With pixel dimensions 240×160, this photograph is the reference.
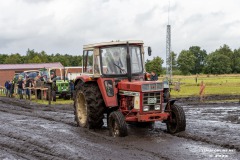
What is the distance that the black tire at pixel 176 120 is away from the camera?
11.9 metres

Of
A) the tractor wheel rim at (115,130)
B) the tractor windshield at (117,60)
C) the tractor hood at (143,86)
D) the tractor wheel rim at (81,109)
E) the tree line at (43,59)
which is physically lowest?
the tractor wheel rim at (115,130)

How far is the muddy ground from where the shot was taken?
361 inches

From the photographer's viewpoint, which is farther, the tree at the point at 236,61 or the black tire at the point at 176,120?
the tree at the point at 236,61

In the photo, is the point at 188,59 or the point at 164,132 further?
the point at 188,59

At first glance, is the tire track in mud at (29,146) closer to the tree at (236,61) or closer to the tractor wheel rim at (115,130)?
the tractor wheel rim at (115,130)

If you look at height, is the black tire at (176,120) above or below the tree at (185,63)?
below

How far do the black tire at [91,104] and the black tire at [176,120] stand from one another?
1921mm

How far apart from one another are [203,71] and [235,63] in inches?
484

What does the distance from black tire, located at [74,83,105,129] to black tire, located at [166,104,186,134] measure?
192 cm

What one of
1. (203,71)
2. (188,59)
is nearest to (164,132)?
(188,59)

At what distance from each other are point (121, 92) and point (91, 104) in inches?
37.7

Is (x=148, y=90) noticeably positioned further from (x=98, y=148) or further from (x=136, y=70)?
(x=98, y=148)

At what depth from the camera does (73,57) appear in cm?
11225

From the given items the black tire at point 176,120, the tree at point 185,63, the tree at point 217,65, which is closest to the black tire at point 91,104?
the black tire at point 176,120
